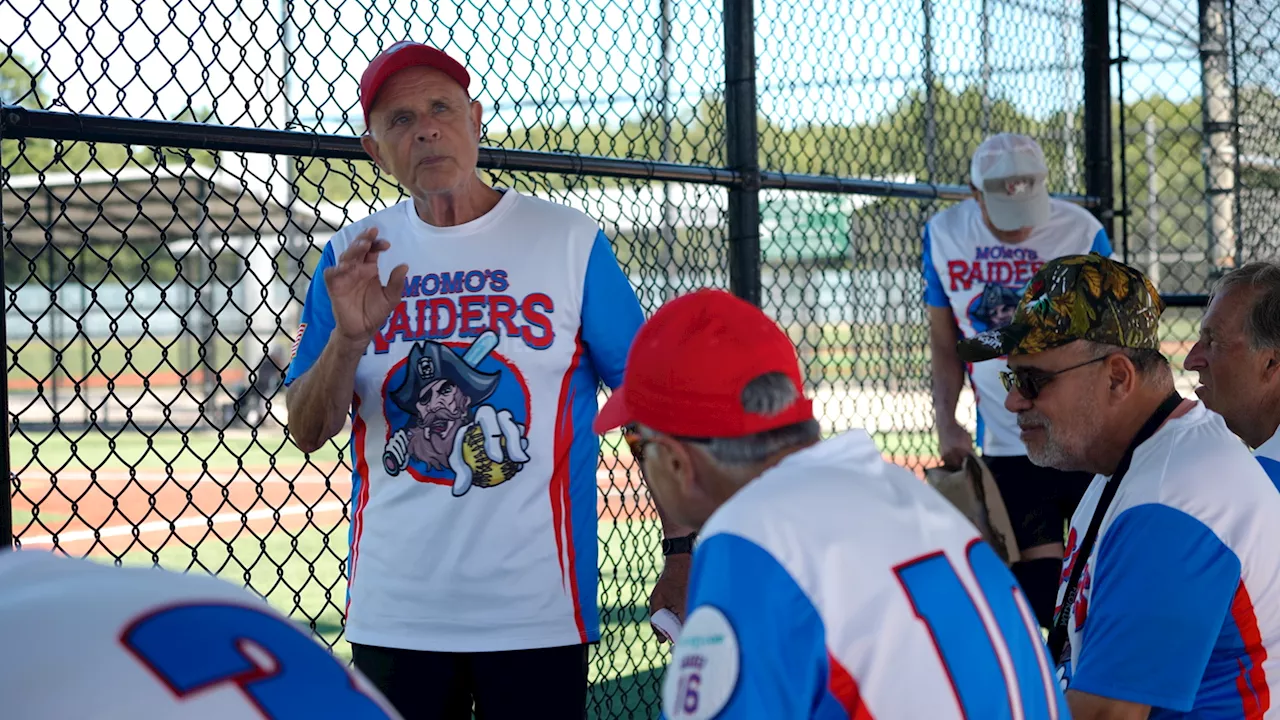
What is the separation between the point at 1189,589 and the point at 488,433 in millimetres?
1479

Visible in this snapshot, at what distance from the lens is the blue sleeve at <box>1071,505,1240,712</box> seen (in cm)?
221

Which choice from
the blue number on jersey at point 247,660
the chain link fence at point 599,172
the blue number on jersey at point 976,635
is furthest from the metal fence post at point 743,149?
the blue number on jersey at point 247,660

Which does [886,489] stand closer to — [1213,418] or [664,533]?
[1213,418]

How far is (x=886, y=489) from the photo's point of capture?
1.69 metres

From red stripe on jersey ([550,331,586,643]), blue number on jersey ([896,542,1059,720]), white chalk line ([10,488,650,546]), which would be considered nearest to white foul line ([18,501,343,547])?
white chalk line ([10,488,650,546])

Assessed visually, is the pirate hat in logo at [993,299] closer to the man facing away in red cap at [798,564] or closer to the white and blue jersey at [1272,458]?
the white and blue jersey at [1272,458]

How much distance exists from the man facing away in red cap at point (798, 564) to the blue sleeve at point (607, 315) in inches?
47.7

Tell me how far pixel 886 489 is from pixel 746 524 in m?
0.23

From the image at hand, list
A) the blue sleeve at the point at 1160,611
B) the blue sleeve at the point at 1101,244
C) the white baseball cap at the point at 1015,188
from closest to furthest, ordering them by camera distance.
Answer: the blue sleeve at the point at 1160,611, the white baseball cap at the point at 1015,188, the blue sleeve at the point at 1101,244

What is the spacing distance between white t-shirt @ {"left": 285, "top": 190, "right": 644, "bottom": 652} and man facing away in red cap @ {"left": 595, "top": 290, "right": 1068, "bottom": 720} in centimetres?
118

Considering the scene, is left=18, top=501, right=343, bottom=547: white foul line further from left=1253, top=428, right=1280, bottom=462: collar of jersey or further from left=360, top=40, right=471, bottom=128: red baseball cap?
left=1253, top=428, right=1280, bottom=462: collar of jersey

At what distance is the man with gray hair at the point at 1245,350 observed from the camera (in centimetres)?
315

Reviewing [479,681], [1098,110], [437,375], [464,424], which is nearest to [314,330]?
[437,375]

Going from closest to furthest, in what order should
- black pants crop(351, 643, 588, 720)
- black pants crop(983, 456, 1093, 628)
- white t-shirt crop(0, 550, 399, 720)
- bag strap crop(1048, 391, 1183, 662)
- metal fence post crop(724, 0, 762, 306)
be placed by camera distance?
white t-shirt crop(0, 550, 399, 720) < bag strap crop(1048, 391, 1183, 662) < black pants crop(351, 643, 588, 720) < metal fence post crop(724, 0, 762, 306) < black pants crop(983, 456, 1093, 628)
